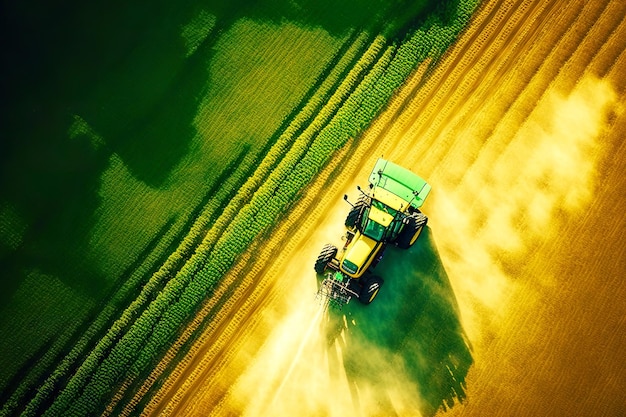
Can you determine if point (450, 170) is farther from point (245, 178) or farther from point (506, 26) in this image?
point (245, 178)

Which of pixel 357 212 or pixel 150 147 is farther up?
pixel 357 212

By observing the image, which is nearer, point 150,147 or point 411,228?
point 411,228

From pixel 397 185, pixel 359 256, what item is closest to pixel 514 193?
pixel 397 185

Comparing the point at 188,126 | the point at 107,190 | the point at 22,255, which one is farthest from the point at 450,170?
the point at 22,255

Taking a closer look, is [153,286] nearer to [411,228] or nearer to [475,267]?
[411,228]

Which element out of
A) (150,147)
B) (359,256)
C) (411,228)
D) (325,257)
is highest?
(411,228)

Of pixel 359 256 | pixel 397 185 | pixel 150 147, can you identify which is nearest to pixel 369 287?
pixel 359 256

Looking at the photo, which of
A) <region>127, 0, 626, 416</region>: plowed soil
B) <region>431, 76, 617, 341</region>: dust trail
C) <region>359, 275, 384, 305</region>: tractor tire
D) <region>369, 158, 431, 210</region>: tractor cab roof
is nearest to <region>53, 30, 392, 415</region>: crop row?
<region>127, 0, 626, 416</region>: plowed soil

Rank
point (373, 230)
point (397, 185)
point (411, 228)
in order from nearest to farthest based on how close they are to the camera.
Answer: point (373, 230), point (397, 185), point (411, 228)

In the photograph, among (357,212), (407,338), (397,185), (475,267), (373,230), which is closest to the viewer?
(373,230)
